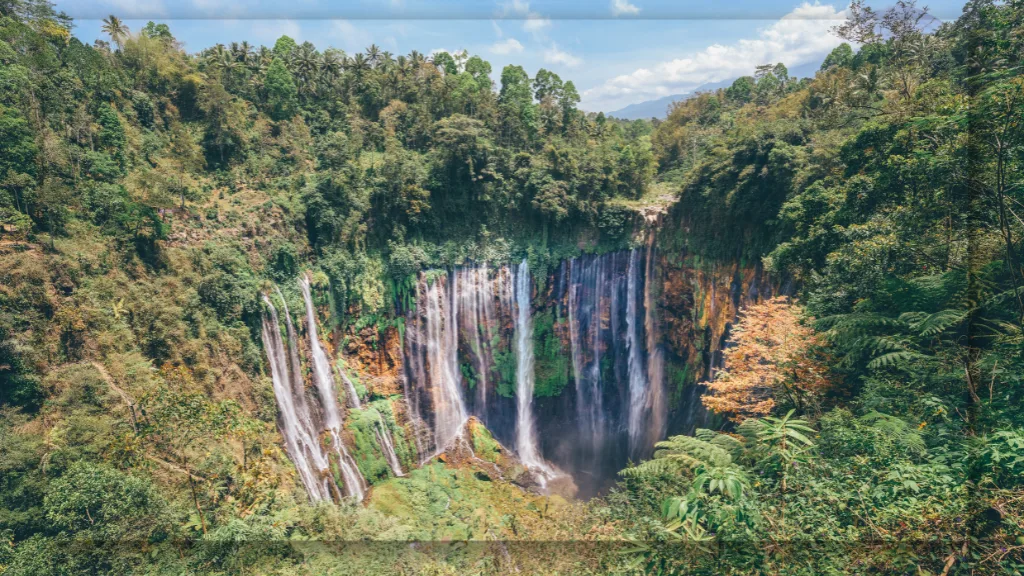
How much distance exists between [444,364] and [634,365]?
9390 mm

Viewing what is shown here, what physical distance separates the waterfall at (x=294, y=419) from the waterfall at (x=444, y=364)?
544cm

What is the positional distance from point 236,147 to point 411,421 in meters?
13.9

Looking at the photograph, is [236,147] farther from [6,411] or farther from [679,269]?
[679,269]

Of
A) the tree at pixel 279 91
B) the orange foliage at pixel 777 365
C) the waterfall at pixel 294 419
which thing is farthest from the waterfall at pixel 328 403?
the orange foliage at pixel 777 365

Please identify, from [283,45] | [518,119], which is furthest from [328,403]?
[283,45]

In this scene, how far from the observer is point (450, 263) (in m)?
21.1

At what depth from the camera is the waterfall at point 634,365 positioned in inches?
881

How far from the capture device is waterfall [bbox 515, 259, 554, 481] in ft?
72.7

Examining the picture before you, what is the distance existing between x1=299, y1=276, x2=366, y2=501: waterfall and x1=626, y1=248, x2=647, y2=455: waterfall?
42.1 feet

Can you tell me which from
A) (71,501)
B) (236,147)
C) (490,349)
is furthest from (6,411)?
(490,349)

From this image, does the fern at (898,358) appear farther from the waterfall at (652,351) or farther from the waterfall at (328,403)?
the waterfall at (328,403)

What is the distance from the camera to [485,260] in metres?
21.8

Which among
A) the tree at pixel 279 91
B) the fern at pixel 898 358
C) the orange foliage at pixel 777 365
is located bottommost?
the orange foliage at pixel 777 365

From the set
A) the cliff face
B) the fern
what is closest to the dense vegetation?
the fern
